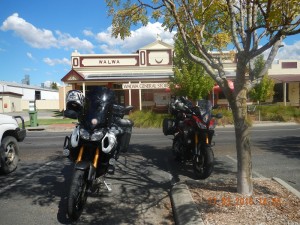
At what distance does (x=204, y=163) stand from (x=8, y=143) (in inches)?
160

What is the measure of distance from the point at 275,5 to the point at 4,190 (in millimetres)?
5156

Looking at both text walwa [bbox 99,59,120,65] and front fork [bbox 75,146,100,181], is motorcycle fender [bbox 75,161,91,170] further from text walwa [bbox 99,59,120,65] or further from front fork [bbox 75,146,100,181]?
text walwa [bbox 99,59,120,65]

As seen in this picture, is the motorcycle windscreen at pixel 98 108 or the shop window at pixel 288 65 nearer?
the motorcycle windscreen at pixel 98 108

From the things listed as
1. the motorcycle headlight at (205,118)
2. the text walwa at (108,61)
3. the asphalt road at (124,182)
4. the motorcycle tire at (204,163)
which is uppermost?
the text walwa at (108,61)

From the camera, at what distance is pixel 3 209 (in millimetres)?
4668

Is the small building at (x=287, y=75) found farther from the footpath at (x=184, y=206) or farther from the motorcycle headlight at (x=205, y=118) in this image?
the footpath at (x=184, y=206)

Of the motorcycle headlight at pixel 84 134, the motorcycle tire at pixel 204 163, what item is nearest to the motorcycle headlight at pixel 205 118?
the motorcycle tire at pixel 204 163

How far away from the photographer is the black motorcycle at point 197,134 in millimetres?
5819

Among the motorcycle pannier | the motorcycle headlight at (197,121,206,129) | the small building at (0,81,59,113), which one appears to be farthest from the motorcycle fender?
the small building at (0,81,59,113)

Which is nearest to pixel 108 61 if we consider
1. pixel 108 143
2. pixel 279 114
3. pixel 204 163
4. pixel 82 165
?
pixel 279 114

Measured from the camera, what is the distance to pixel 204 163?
19.0 ft

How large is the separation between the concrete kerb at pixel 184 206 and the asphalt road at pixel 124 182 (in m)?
0.16

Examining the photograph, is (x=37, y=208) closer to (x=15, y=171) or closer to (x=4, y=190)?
(x=4, y=190)
